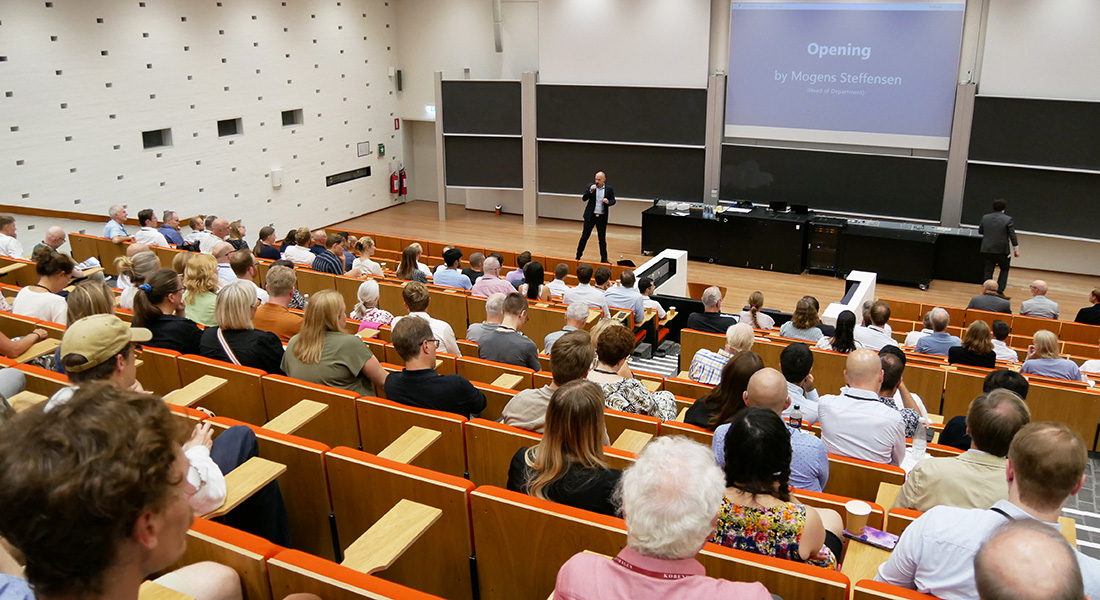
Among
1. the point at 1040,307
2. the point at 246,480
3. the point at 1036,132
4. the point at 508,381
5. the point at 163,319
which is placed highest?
the point at 1036,132

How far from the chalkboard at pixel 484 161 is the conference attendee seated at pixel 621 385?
1106 cm

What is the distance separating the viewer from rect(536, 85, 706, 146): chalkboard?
13.5 metres

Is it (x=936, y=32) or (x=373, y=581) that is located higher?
(x=936, y=32)

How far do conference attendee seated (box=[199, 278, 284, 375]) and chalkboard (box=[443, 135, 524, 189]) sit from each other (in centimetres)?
1081

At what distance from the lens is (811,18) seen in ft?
40.5

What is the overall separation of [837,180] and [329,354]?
1034cm

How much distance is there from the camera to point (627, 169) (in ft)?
46.8

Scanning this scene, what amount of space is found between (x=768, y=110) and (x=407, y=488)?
11517 mm

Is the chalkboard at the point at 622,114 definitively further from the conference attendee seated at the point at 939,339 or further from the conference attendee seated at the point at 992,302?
the conference attendee seated at the point at 939,339

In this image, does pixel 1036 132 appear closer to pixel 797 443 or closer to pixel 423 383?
pixel 797 443

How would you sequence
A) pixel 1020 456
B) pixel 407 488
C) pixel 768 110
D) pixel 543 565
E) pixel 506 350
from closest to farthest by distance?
1. pixel 1020 456
2. pixel 543 565
3. pixel 407 488
4. pixel 506 350
5. pixel 768 110

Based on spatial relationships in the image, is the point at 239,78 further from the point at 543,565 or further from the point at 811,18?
the point at 543,565

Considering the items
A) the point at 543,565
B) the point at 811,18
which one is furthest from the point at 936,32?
the point at 543,565

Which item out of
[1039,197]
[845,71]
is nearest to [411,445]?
[845,71]
